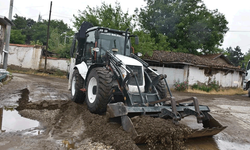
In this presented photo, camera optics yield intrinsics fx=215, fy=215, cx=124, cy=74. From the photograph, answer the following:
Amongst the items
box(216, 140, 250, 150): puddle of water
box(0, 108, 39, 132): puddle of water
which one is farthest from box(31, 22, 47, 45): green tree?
box(216, 140, 250, 150): puddle of water

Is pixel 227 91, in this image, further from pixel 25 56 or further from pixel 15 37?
pixel 15 37

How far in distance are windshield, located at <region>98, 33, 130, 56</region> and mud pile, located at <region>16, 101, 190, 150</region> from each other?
7.24 feet

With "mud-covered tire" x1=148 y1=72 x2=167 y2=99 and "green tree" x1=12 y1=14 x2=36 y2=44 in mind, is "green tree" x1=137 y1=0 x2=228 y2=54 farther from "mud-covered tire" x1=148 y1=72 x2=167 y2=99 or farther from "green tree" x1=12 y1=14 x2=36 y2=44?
"green tree" x1=12 y1=14 x2=36 y2=44

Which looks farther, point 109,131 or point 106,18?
point 106,18

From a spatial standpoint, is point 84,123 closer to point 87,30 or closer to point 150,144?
point 150,144

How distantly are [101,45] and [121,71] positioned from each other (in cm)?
172

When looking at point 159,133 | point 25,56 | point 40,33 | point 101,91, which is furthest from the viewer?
point 40,33

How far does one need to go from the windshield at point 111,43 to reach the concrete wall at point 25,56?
21.9 metres

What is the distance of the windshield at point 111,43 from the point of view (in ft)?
22.3

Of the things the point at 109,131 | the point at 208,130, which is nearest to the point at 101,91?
the point at 109,131

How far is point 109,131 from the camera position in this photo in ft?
14.3

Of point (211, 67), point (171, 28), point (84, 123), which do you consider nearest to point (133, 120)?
point (84, 123)

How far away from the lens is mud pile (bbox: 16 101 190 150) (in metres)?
3.93

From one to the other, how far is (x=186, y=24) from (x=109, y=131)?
25574mm
